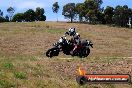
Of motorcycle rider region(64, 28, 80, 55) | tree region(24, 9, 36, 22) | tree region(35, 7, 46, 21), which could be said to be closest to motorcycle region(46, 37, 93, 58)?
motorcycle rider region(64, 28, 80, 55)

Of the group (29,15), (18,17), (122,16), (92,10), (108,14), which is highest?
(92,10)

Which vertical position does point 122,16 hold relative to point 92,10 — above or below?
below

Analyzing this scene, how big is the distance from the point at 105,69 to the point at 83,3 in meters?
115

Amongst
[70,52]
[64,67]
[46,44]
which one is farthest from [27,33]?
[64,67]

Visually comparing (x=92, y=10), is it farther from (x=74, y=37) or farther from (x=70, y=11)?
(x=74, y=37)

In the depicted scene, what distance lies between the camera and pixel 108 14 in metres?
135

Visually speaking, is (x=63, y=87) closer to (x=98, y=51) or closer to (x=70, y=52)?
(x=70, y=52)

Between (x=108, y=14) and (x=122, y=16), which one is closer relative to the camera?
(x=122, y=16)

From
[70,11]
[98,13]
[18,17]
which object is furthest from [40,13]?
[98,13]

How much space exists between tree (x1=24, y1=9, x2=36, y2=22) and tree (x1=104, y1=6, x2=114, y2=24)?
26348mm

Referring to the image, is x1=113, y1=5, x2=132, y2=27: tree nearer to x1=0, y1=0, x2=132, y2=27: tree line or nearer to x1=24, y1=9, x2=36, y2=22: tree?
x1=0, y1=0, x2=132, y2=27: tree line

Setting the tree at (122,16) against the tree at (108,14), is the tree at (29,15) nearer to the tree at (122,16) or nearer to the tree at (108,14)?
the tree at (108,14)

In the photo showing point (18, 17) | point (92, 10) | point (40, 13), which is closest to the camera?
point (92, 10)

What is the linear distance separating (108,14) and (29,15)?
27.8 meters
